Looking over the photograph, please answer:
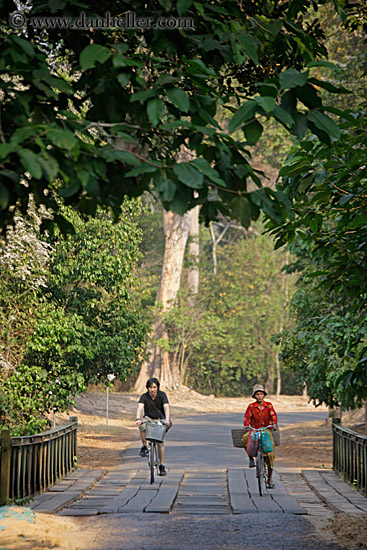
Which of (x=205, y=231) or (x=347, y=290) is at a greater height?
(x=205, y=231)

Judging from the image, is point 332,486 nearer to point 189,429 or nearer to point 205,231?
point 189,429

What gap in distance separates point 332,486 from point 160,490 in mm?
2902

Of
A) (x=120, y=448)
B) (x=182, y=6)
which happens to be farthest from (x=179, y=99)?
(x=120, y=448)

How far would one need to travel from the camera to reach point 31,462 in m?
11.5

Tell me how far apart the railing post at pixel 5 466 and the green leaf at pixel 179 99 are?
7327 millimetres

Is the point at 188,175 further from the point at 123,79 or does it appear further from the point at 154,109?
the point at 123,79

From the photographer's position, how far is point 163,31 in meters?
5.31

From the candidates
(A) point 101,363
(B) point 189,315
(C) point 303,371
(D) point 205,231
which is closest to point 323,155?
(C) point 303,371

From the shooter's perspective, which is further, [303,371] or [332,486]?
[303,371]

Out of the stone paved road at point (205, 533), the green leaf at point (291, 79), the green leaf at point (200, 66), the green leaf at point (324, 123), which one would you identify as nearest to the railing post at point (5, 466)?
the stone paved road at point (205, 533)

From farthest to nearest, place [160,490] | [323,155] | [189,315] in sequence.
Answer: [189,315]
[160,490]
[323,155]

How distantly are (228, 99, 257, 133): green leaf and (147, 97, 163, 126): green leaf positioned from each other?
1.36 ft

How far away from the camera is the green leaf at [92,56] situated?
14.1ft

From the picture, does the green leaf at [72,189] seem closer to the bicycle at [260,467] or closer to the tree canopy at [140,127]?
the tree canopy at [140,127]
